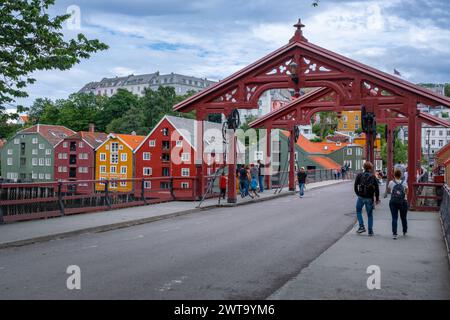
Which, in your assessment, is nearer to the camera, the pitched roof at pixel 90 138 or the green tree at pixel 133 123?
the pitched roof at pixel 90 138

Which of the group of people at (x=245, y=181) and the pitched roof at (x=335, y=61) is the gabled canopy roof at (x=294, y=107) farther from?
the pitched roof at (x=335, y=61)

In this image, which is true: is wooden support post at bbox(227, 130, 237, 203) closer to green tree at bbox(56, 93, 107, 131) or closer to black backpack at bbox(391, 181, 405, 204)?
black backpack at bbox(391, 181, 405, 204)

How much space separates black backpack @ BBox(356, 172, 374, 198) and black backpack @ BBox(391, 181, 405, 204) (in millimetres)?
575

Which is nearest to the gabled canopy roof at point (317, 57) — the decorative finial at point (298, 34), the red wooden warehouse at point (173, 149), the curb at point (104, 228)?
the decorative finial at point (298, 34)

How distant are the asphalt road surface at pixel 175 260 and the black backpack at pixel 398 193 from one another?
66.7 inches

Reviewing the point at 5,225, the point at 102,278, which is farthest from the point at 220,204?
the point at 102,278

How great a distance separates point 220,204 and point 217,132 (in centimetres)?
4309

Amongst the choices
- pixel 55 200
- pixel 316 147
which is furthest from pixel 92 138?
pixel 55 200

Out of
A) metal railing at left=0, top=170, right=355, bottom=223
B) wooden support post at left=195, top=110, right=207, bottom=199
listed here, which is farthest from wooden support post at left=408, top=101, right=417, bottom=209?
metal railing at left=0, top=170, right=355, bottom=223

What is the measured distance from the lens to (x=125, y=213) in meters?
17.3

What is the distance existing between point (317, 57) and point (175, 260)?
42.5ft

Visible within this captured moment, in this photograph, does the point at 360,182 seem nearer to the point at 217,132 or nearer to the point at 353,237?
the point at 353,237

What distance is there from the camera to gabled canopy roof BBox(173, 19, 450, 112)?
18984 millimetres

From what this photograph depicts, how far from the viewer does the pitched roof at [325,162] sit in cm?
7700
